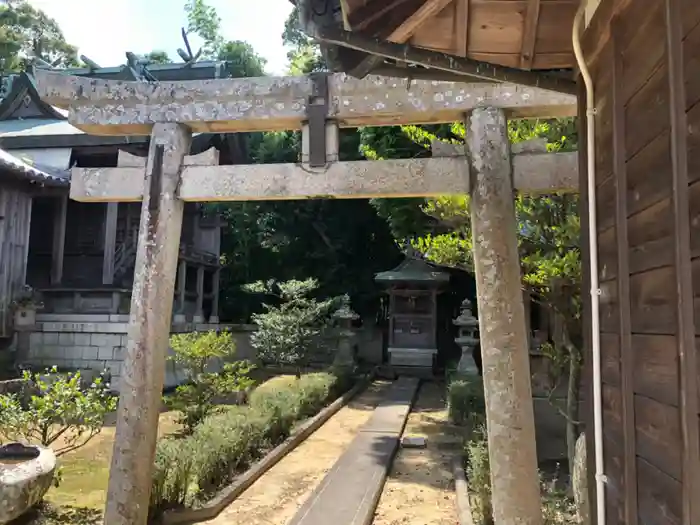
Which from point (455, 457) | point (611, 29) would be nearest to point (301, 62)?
point (455, 457)

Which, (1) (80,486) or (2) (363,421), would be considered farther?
→ (2) (363,421)

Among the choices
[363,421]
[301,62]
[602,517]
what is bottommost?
[363,421]

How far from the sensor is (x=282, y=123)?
551 centimetres

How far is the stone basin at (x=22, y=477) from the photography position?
5188mm

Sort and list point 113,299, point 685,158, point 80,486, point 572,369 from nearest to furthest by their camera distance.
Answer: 1. point 685,158
2. point 572,369
3. point 80,486
4. point 113,299

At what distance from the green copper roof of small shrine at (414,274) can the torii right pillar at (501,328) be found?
1444cm

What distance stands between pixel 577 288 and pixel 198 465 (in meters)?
4.63

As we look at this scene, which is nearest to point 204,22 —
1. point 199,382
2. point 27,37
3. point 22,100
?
point 27,37

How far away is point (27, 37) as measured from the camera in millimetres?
32656

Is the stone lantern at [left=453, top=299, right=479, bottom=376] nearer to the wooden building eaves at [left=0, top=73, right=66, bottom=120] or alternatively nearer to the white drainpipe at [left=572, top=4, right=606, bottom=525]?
the white drainpipe at [left=572, top=4, right=606, bottom=525]

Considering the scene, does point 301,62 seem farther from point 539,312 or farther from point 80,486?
point 80,486

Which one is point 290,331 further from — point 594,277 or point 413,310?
point 594,277

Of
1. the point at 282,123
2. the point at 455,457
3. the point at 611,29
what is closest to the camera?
the point at 611,29

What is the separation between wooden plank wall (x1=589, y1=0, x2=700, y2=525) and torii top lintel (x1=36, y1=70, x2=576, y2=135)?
2.89 m
